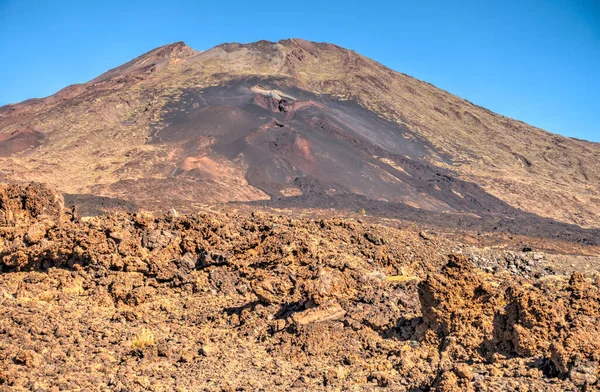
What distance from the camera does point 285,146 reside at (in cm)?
5572

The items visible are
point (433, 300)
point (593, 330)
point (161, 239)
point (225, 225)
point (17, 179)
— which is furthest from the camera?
point (17, 179)

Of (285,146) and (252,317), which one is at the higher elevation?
(285,146)

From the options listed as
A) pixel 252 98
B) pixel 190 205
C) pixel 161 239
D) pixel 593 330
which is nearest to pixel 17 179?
pixel 190 205

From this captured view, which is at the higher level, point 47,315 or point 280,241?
point 280,241

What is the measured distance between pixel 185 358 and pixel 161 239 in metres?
4.10

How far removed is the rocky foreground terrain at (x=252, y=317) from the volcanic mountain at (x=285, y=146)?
1062 inches

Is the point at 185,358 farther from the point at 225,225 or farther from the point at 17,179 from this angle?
the point at 17,179

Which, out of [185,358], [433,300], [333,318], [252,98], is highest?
[252,98]

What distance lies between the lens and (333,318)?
9.41 meters

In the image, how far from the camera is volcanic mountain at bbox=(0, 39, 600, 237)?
4803cm

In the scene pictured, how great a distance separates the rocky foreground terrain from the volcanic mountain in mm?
26980

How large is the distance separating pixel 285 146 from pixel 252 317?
4618 cm

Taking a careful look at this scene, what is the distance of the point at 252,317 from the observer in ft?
32.7

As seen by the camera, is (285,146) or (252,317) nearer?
(252,317)
